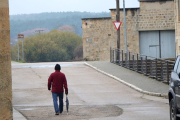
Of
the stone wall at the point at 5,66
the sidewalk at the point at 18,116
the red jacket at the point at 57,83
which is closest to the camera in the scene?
the stone wall at the point at 5,66

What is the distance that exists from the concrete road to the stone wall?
92.2 inches

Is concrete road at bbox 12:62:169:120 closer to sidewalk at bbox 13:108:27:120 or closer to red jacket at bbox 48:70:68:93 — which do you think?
sidewalk at bbox 13:108:27:120

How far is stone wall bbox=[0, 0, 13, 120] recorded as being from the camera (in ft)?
33.1

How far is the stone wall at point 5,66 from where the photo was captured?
10086mm

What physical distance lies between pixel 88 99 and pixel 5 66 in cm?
717

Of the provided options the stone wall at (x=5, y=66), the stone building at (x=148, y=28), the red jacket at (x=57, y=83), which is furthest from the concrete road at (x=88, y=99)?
the stone building at (x=148, y=28)

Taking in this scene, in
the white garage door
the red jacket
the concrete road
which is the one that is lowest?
the concrete road

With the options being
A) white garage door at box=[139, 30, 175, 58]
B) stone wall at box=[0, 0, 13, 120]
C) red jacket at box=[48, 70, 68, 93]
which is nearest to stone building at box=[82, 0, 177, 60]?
white garage door at box=[139, 30, 175, 58]

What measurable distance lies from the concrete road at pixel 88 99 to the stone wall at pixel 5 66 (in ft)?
7.68

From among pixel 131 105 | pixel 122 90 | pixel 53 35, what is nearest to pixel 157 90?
pixel 122 90

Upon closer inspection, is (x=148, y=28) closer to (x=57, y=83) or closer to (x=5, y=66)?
(x=57, y=83)

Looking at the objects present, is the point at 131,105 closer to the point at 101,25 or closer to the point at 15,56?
the point at 101,25

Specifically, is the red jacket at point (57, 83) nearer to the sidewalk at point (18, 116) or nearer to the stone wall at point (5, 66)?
the sidewalk at point (18, 116)

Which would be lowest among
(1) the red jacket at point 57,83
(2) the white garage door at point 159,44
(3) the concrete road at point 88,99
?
(3) the concrete road at point 88,99
